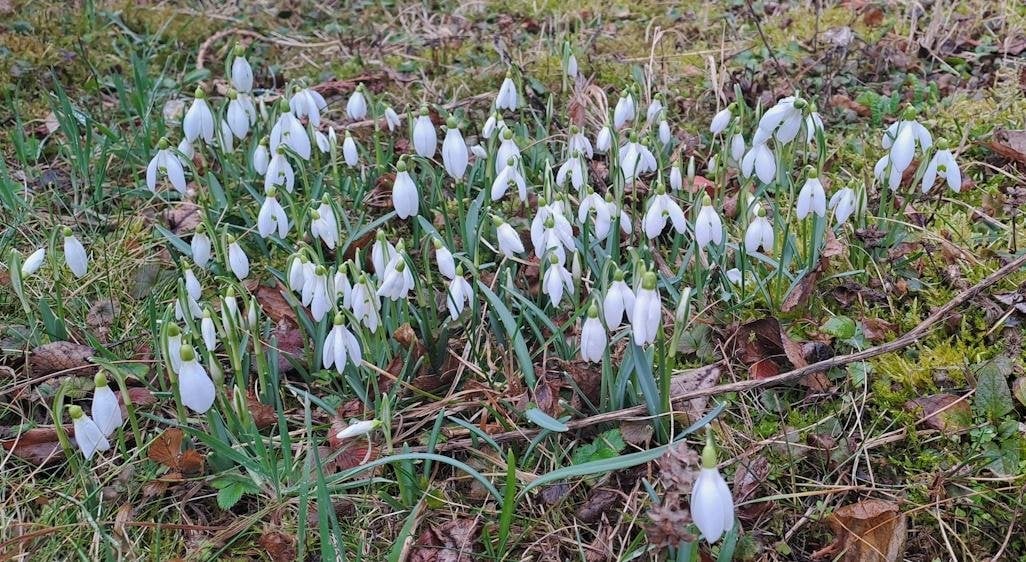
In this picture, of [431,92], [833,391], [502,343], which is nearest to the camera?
[833,391]

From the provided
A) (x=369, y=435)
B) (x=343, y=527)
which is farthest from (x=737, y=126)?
(x=343, y=527)

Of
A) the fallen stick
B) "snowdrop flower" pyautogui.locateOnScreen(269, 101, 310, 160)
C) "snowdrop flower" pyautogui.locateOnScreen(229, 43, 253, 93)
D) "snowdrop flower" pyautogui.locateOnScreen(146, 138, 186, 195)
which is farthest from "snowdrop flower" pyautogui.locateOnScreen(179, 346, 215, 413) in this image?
"snowdrop flower" pyautogui.locateOnScreen(229, 43, 253, 93)

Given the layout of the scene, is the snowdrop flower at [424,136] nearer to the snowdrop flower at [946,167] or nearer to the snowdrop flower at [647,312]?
the snowdrop flower at [647,312]

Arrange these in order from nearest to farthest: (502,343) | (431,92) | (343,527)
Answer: (343,527), (502,343), (431,92)

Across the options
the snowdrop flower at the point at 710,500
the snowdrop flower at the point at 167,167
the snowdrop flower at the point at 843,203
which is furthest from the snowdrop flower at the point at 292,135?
the snowdrop flower at the point at 710,500

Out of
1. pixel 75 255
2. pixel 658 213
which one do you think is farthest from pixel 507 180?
pixel 75 255

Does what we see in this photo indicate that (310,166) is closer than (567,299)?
No

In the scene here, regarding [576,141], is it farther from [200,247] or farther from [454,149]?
[200,247]

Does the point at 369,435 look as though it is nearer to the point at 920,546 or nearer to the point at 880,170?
the point at 920,546
